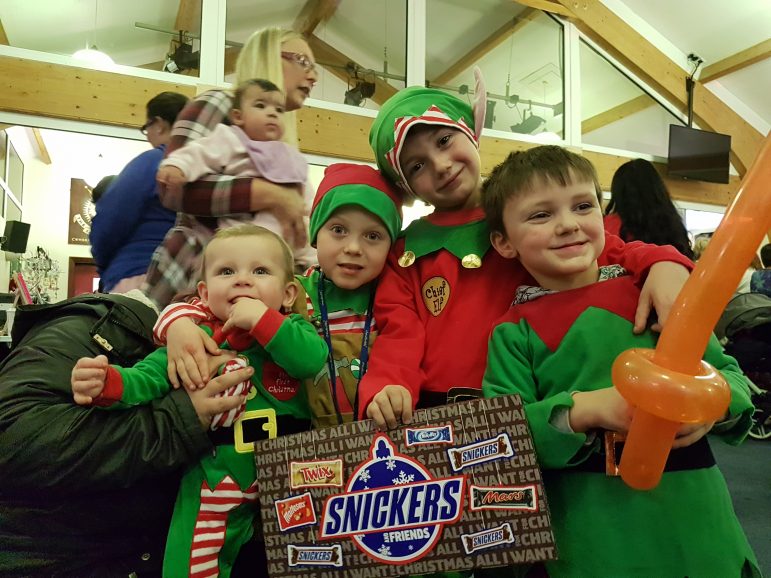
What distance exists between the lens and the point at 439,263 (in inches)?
44.0

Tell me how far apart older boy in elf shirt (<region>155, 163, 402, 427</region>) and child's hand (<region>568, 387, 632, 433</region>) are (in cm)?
42

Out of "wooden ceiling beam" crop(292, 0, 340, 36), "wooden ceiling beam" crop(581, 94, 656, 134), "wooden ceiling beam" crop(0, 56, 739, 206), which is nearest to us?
"wooden ceiling beam" crop(0, 56, 739, 206)

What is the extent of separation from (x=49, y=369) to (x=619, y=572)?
0.97 meters

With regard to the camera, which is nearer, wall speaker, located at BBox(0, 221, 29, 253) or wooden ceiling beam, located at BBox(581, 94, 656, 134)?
wall speaker, located at BBox(0, 221, 29, 253)

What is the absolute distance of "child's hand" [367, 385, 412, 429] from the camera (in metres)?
0.85

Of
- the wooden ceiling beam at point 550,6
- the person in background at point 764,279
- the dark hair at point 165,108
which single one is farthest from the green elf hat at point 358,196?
the wooden ceiling beam at point 550,6

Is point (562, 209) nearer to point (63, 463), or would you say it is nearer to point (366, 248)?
point (366, 248)

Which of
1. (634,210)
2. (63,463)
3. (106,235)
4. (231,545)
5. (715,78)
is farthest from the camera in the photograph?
(715,78)

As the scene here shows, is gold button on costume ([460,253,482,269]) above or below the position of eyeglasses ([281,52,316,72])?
below

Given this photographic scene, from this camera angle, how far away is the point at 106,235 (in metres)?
1.37

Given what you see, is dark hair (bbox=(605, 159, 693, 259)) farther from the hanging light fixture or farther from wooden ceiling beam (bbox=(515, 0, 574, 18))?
wooden ceiling beam (bbox=(515, 0, 574, 18))

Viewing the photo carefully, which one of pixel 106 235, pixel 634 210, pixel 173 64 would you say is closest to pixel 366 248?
pixel 106 235

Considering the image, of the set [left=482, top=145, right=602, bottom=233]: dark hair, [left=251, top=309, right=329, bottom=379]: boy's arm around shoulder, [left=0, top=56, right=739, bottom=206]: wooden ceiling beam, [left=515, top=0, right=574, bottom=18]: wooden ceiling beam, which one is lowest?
[left=251, top=309, right=329, bottom=379]: boy's arm around shoulder

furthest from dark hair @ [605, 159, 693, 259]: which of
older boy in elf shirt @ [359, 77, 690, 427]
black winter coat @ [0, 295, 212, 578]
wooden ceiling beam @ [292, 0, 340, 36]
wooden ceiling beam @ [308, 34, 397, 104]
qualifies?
wooden ceiling beam @ [292, 0, 340, 36]
